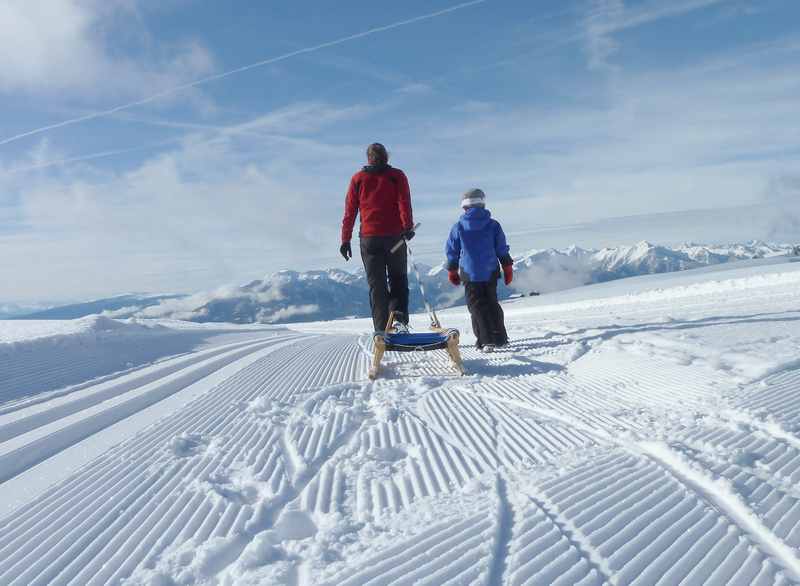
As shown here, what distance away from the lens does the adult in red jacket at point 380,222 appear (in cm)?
628

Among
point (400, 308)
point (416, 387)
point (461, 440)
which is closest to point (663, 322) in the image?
point (400, 308)

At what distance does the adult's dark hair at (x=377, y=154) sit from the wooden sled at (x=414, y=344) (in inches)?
85.4

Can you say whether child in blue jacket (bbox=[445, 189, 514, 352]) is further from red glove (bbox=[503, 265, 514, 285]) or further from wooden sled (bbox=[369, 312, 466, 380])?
wooden sled (bbox=[369, 312, 466, 380])

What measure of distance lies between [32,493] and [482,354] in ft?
15.5

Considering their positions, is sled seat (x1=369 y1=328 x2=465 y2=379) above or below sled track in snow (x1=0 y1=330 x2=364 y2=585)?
above

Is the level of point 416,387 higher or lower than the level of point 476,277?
lower

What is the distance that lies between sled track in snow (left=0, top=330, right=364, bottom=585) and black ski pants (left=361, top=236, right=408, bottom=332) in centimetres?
265

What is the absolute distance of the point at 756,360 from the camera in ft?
14.0

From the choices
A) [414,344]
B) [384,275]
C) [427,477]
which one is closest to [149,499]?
[427,477]

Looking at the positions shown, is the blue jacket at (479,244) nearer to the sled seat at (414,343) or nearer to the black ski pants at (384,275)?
the black ski pants at (384,275)

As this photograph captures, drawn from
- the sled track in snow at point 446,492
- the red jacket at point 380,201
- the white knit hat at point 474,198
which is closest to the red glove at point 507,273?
the white knit hat at point 474,198

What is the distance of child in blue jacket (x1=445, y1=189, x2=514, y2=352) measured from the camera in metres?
6.71

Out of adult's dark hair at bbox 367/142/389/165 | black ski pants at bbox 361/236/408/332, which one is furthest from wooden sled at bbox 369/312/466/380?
adult's dark hair at bbox 367/142/389/165

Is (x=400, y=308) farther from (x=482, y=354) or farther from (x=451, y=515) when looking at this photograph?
(x=451, y=515)
